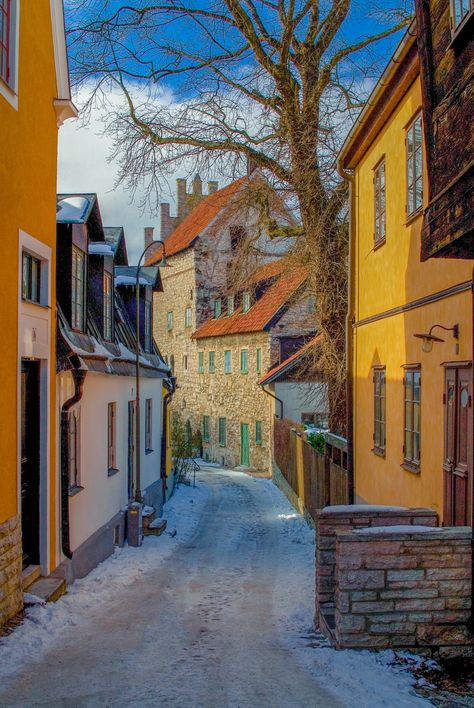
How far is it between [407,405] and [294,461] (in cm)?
1235

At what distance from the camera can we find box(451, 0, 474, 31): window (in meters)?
6.47

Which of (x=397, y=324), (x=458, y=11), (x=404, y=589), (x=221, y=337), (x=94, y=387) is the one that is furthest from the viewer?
(x=221, y=337)

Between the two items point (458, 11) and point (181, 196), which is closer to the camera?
point (458, 11)

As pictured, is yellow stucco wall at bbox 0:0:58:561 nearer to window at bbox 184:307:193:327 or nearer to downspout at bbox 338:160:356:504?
downspout at bbox 338:160:356:504

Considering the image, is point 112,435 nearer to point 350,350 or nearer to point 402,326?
point 350,350

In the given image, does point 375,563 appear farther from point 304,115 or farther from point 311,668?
point 304,115

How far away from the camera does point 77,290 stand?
11570 mm

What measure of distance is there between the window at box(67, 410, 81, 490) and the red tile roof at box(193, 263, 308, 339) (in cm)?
1974

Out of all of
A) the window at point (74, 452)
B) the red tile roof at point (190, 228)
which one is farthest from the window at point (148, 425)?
the red tile roof at point (190, 228)

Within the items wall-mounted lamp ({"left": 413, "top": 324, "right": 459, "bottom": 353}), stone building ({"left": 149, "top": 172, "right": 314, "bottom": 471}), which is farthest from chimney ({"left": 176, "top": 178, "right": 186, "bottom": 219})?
wall-mounted lamp ({"left": 413, "top": 324, "right": 459, "bottom": 353})

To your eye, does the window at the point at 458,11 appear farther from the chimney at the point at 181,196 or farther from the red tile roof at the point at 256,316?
the chimney at the point at 181,196

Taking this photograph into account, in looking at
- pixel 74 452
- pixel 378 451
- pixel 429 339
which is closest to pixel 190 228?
pixel 74 452

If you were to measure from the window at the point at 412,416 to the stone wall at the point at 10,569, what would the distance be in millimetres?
4468

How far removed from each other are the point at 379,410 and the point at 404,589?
18.6 ft
